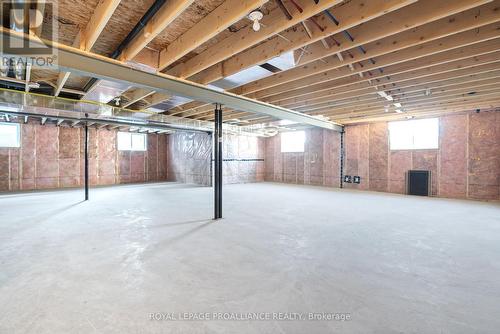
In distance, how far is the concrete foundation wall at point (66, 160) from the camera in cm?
808

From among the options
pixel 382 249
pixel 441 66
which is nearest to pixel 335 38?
pixel 441 66

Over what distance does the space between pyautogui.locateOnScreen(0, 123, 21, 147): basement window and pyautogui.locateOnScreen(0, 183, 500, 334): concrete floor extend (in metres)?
5.22

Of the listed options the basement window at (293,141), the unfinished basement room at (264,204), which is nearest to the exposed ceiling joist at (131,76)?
the unfinished basement room at (264,204)

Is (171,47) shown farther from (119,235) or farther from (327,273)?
(327,273)

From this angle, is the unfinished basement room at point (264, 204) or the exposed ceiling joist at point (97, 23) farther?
the exposed ceiling joist at point (97, 23)

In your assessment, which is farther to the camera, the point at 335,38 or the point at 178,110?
the point at 178,110

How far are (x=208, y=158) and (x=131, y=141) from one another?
4.01 m

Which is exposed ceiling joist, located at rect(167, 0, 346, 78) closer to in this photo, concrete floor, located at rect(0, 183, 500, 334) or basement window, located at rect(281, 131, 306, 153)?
concrete floor, located at rect(0, 183, 500, 334)

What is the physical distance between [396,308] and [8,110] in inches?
290

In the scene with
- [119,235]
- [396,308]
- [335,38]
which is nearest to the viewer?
[396,308]

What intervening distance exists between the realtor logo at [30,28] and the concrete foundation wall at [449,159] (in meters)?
8.59

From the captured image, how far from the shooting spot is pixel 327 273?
2.31 metres

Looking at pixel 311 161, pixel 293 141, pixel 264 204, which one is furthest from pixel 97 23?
pixel 293 141

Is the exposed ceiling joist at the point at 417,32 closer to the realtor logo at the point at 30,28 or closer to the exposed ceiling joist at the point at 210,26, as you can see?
the exposed ceiling joist at the point at 210,26
